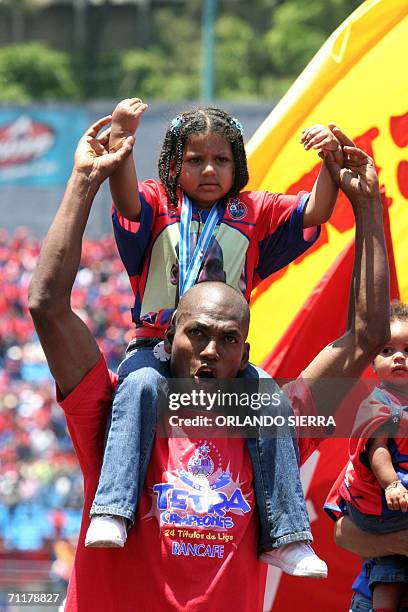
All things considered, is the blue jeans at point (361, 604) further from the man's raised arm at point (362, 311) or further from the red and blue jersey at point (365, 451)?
the man's raised arm at point (362, 311)

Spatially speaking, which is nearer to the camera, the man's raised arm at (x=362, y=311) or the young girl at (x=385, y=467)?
the man's raised arm at (x=362, y=311)

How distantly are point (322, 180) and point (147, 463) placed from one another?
0.88 m

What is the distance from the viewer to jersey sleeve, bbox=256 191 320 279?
320cm

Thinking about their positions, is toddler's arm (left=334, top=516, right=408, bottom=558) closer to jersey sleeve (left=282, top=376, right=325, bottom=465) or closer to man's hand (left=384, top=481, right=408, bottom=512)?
man's hand (left=384, top=481, right=408, bottom=512)

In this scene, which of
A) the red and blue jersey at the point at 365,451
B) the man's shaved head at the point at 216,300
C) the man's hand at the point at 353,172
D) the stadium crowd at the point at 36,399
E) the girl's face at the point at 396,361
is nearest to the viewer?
the man's shaved head at the point at 216,300

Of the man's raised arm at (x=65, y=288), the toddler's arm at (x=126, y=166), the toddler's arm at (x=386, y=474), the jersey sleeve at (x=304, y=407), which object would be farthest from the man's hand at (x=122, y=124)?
the toddler's arm at (x=386, y=474)

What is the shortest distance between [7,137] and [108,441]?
18998 mm

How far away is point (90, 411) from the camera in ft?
8.79

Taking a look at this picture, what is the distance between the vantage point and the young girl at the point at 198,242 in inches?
105

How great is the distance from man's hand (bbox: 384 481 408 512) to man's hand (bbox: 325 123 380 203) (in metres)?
0.78

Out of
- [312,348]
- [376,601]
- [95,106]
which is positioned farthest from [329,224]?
[95,106]

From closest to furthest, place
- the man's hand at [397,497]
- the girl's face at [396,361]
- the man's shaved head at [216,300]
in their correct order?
the man's shaved head at [216,300], the man's hand at [397,497], the girl's face at [396,361]

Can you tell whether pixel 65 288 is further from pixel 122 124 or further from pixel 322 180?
pixel 322 180

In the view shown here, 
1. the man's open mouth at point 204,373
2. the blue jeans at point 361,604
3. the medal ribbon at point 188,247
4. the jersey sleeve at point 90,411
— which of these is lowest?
the blue jeans at point 361,604
